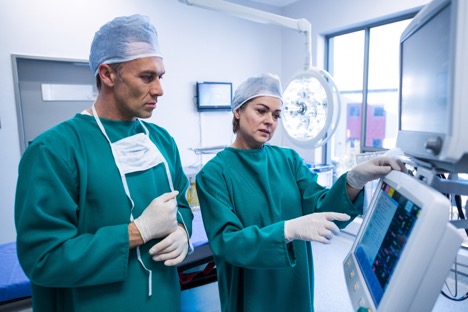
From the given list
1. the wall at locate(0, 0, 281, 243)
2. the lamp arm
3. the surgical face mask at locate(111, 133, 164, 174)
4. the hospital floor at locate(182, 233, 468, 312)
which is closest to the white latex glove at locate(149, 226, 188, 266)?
the surgical face mask at locate(111, 133, 164, 174)

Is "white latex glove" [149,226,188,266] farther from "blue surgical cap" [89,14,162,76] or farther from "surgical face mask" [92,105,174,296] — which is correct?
"blue surgical cap" [89,14,162,76]

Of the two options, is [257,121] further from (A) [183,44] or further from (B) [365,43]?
(B) [365,43]

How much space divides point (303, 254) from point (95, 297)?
70 cm

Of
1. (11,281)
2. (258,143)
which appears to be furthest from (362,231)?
(11,281)

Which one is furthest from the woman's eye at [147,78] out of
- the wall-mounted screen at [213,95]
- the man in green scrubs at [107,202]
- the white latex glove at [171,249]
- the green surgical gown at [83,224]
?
the wall-mounted screen at [213,95]

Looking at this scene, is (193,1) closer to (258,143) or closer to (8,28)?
(258,143)

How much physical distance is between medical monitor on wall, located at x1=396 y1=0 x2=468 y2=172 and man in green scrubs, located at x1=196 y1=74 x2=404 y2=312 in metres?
0.17

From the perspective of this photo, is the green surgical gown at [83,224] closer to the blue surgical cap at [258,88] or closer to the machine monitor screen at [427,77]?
the blue surgical cap at [258,88]

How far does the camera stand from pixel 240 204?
1078 millimetres

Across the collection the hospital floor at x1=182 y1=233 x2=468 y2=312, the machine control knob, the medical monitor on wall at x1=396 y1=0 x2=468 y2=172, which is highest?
the medical monitor on wall at x1=396 y1=0 x2=468 y2=172

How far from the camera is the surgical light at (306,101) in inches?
54.9

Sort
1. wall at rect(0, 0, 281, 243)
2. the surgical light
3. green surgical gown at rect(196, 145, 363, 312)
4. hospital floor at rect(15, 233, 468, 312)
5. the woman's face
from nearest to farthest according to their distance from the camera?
1. green surgical gown at rect(196, 145, 363, 312)
2. the woman's face
3. the surgical light
4. hospital floor at rect(15, 233, 468, 312)
5. wall at rect(0, 0, 281, 243)

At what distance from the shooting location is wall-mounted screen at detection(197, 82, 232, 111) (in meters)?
3.44

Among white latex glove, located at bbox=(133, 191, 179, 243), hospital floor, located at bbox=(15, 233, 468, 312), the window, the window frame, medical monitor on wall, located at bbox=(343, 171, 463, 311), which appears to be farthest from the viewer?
the window
